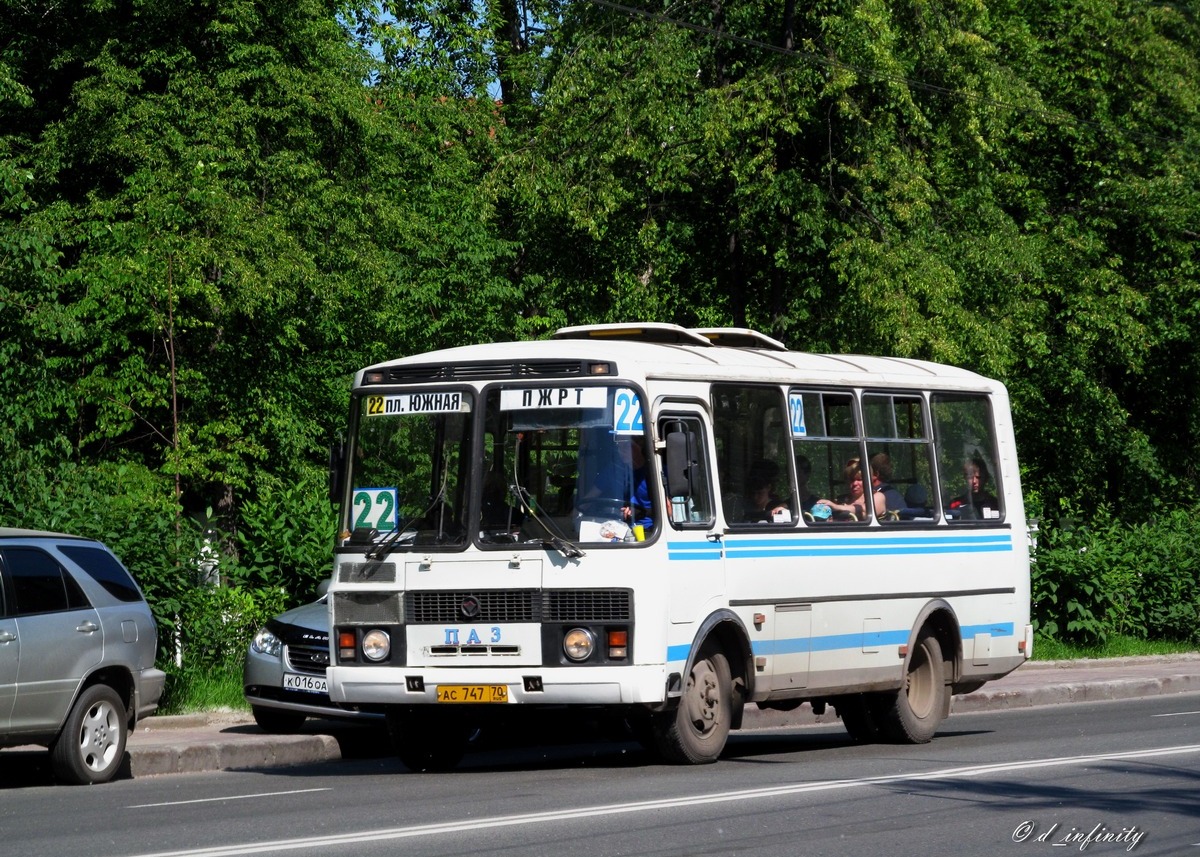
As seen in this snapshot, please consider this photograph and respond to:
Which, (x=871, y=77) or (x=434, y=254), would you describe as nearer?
(x=871, y=77)

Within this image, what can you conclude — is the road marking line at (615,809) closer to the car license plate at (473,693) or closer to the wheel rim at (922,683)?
the car license plate at (473,693)

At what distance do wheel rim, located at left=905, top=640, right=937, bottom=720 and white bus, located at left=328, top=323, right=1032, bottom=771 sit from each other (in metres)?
0.35

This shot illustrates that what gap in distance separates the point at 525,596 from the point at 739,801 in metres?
2.35

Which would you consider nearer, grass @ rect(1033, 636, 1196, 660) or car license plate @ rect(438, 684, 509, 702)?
car license plate @ rect(438, 684, 509, 702)

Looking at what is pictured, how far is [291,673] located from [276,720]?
0.73 m

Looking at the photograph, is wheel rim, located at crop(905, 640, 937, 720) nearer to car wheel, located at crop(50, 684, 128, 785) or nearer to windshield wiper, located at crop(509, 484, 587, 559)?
windshield wiper, located at crop(509, 484, 587, 559)

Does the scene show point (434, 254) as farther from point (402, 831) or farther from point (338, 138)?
point (402, 831)

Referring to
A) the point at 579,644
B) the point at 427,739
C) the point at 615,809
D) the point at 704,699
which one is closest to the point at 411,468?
the point at 579,644

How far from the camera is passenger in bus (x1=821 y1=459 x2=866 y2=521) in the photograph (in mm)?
14188

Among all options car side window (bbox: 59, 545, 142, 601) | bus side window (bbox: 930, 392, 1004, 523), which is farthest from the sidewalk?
bus side window (bbox: 930, 392, 1004, 523)

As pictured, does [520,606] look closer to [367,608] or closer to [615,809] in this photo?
[367,608]

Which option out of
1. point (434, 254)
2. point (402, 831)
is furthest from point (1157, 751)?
point (434, 254)

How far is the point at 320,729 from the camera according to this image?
15953mm

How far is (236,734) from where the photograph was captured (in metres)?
15.0
